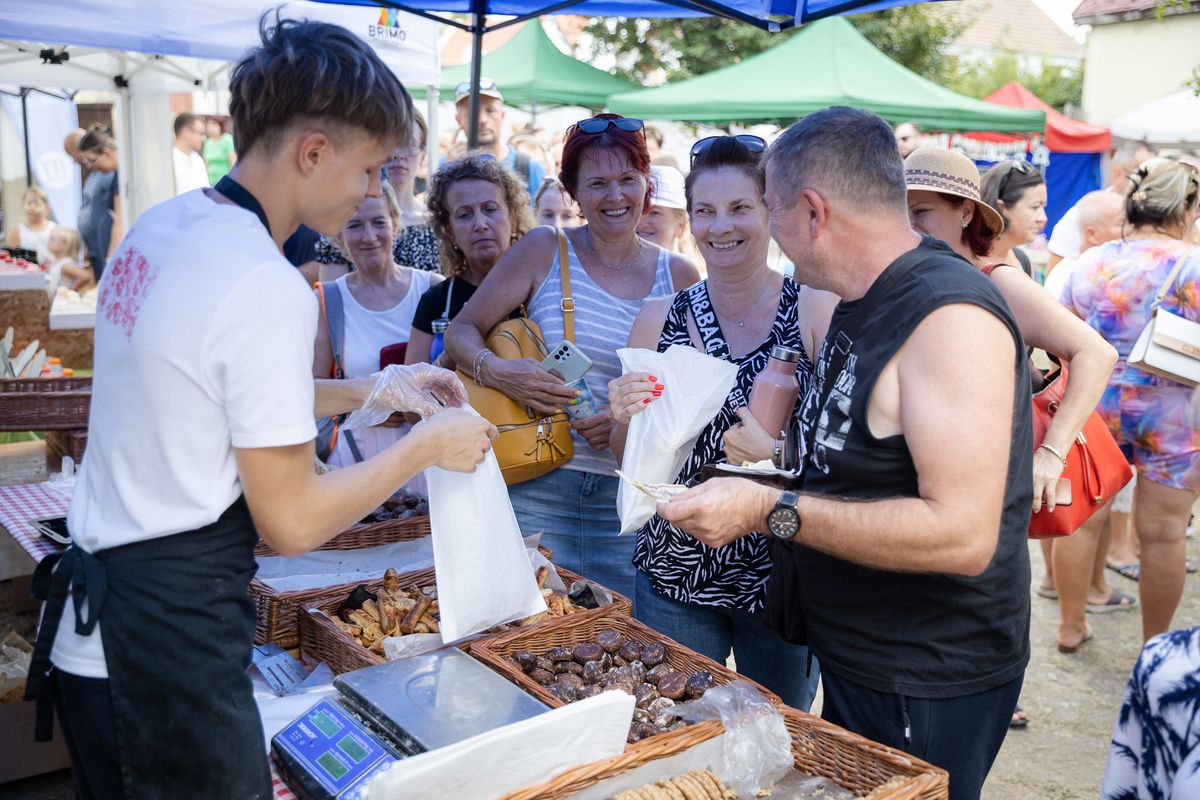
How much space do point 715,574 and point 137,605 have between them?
136cm

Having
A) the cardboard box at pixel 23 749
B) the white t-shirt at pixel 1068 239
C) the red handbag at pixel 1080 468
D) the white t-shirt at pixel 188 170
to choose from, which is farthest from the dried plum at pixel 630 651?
the white t-shirt at pixel 188 170

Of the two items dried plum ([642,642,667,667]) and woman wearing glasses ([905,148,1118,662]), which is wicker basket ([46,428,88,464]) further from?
woman wearing glasses ([905,148,1118,662])

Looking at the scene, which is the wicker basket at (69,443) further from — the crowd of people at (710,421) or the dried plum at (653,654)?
the dried plum at (653,654)

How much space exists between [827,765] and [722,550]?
0.69m

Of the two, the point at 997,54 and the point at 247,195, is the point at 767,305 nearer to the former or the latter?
the point at 247,195

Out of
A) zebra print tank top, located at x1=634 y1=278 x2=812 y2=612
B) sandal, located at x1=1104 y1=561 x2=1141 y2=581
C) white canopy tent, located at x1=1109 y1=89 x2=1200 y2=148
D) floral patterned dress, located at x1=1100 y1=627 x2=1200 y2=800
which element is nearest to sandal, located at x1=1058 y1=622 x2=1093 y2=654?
sandal, located at x1=1104 y1=561 x2=1141 y2=581

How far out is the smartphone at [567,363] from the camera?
282 cm

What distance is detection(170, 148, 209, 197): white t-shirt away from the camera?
10922 millimetres

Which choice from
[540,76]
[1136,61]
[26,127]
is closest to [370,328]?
[540,76]

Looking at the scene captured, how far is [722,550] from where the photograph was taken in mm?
2357

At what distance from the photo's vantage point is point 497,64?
13.1m

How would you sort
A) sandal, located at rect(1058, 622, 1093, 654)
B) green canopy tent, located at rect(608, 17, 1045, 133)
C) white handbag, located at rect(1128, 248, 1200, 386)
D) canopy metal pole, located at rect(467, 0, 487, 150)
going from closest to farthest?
white handbag, located at rect(1128, 248, 1200, 386) → canopy metal pole, located at rect(467, 0, 487, 150) → sandal, located at rect(1058, 622, 1093, 654) → green canopy tent, located at rect(608, 17, 1045, 133)

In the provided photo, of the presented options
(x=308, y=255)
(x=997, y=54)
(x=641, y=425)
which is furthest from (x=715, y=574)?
(x=997, y=54)

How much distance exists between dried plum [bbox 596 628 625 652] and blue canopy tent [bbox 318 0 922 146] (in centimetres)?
238
